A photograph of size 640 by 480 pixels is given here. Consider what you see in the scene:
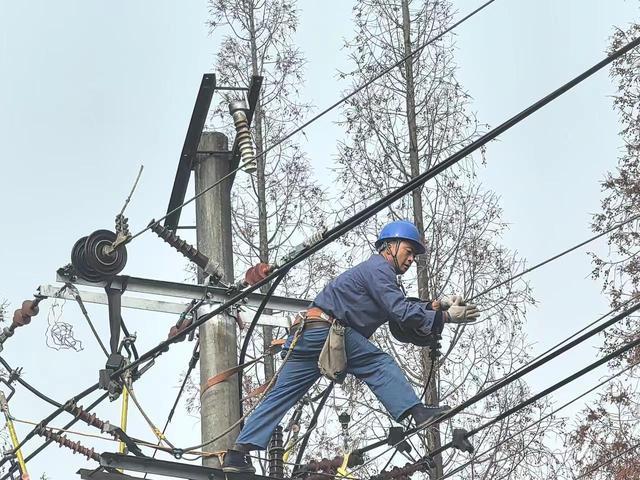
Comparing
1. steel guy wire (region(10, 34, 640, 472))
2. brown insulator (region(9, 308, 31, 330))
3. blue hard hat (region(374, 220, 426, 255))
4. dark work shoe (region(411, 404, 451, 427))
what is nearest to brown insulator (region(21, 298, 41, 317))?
brown insulator (region(9, 308, 31, 330))

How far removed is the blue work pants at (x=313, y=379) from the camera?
8.69 m

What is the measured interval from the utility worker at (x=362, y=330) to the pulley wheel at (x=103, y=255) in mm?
1537

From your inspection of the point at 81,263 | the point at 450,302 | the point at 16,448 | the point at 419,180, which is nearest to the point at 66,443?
the point at 16,448

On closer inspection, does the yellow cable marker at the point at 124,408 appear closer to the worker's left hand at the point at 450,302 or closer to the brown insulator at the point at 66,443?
the brown insulator at the point at 66,443

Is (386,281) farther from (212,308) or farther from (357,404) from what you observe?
(357,404)

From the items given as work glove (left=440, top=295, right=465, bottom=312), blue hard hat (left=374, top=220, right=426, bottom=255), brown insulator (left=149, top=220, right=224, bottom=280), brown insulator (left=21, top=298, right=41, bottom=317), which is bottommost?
work glove (left=440, top=295, right=465, bottom=312)

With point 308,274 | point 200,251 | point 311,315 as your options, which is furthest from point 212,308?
A: point 308,274

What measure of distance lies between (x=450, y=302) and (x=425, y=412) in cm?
70

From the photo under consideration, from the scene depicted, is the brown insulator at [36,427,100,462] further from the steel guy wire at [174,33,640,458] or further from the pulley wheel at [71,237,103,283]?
the steel guy wire at [174,33,640,458]

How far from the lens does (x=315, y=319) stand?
29.7 feet

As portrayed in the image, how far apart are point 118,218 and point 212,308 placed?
0.96 meters

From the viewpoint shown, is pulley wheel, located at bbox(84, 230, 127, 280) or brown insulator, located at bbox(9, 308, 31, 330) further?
brown insulator, located at bbox(9, 308, 31, 330)

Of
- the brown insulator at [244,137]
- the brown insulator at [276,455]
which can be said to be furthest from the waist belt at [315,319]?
the brown insulator at [244,137]

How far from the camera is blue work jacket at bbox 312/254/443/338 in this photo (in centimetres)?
866
